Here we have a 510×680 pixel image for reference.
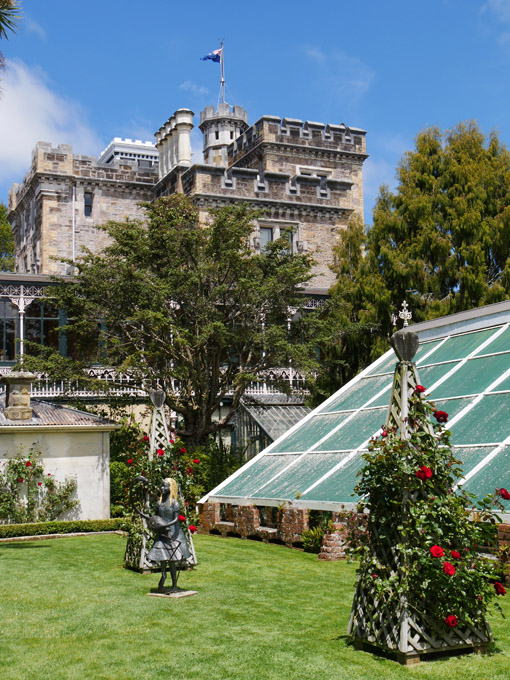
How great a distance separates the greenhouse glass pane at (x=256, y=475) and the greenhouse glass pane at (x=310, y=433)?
0.33 meters

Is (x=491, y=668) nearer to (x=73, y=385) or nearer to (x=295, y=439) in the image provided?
(x=295, y=439)

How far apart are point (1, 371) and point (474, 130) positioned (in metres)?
19.4

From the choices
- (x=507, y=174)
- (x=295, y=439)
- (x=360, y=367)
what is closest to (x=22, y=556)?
(x=295, y=439)

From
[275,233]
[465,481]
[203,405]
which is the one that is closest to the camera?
[465,481]

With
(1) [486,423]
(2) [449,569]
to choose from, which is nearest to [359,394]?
(1) [486,423]

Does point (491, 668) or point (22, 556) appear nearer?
point (491, 668)

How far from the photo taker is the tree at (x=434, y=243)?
87.4 feet

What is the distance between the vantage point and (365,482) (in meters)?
7.44

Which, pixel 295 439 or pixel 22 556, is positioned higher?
pixel 295 439

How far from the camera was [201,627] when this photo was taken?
8.52 m

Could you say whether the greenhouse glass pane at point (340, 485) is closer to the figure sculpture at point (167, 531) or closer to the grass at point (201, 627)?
the grass at point (201, 627)

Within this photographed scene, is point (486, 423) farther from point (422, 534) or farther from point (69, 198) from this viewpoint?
point (69, 198)

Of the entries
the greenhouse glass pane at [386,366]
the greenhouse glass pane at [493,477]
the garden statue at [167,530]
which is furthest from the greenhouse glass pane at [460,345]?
the garden statue at [167,530]

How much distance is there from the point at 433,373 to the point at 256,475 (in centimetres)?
431
